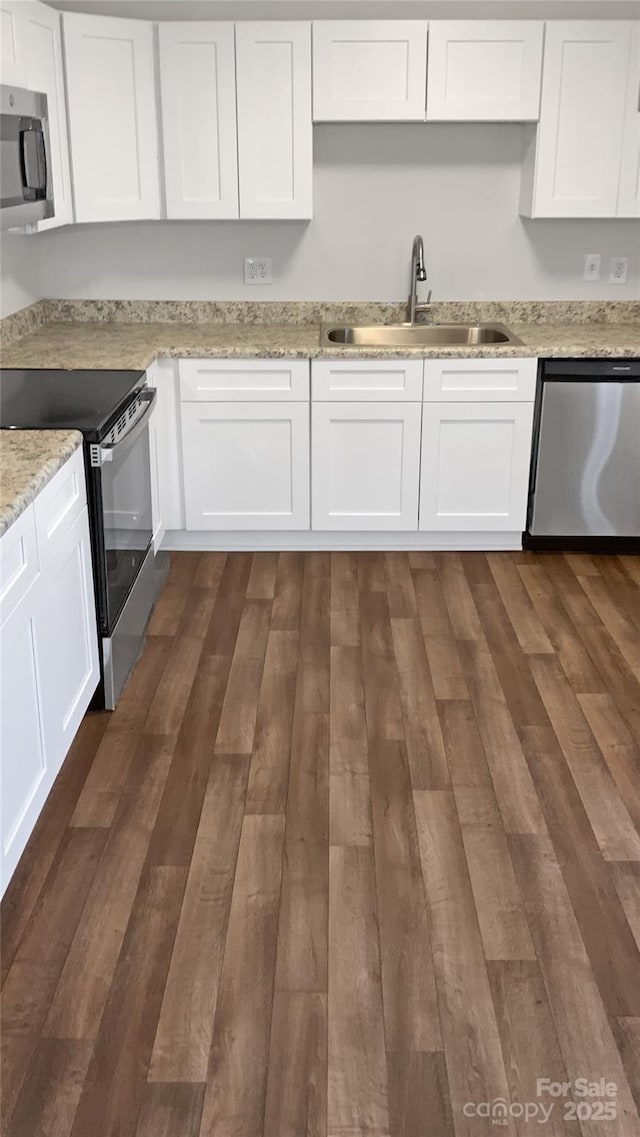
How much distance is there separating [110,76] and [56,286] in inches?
38.9

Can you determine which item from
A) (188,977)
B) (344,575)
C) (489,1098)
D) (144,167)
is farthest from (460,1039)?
(144,167)

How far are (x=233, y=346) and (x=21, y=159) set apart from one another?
131cm

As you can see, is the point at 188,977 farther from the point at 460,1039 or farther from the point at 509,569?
the point at 509,569

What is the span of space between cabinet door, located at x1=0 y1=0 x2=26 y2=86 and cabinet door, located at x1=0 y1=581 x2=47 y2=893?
187 centimetres

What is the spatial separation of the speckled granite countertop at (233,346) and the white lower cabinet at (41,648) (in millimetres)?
1138

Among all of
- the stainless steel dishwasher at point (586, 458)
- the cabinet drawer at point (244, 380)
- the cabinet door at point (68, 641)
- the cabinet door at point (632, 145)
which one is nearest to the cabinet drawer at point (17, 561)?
the cabinet door at point (68, 641)

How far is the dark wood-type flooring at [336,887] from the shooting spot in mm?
1842

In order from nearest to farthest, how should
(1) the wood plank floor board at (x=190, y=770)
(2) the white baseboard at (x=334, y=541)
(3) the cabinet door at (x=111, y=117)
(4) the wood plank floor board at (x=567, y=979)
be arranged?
(4) the wood plank floor board at (x=567, y=979), (1) the wood plank floor board at (x=190, y=770), (3) the cabinet door at (x=111, y=117), (2) the white baseboard at (x=334, y=541)

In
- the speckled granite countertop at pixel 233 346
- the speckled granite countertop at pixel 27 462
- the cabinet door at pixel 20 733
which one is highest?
the speckled granite countertop at pixel 233 346

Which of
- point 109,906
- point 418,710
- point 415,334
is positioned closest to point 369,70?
point 415,334

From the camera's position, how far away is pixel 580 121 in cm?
400

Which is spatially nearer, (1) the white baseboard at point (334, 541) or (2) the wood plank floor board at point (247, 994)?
(2) the wood plank floor board at point (247, 994)

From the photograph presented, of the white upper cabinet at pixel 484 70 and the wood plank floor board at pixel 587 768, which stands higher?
the white upper cabinet at pixel 484 70

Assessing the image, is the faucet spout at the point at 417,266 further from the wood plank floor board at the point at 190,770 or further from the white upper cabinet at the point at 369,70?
the wood plank floor board at the point at 190,770
